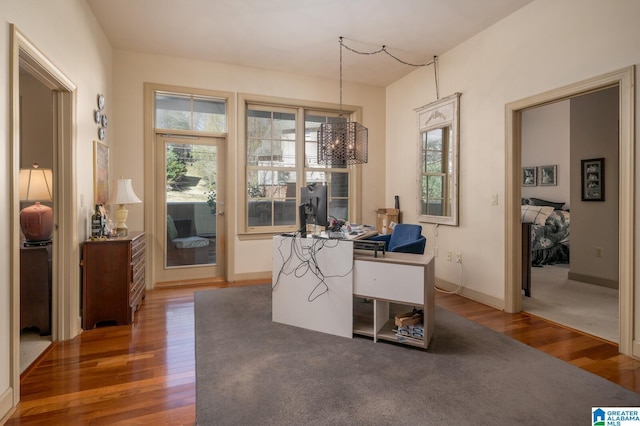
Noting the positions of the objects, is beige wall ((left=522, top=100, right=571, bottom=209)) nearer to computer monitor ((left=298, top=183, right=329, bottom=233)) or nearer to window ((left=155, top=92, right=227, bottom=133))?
computer monitor ((left=298, top=183, right=329, bottom=233))

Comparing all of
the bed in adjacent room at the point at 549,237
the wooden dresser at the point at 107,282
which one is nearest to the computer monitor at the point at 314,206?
the wooden dresser at the point at 107,282

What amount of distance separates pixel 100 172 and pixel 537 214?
22.2 ft

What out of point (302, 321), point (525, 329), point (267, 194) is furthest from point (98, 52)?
point (525, 329)

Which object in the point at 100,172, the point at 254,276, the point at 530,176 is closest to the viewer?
the point at 100,172

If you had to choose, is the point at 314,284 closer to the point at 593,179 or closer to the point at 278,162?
the point at 278,162

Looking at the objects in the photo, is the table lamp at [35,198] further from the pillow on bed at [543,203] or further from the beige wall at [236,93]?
the pillow on bed at [543,203]

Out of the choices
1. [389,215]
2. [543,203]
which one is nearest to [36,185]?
[389,215]

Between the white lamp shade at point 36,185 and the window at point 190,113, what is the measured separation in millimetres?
1890

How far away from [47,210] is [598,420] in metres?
4.32

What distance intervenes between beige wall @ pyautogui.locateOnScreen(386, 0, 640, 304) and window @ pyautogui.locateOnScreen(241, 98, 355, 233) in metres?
1.61

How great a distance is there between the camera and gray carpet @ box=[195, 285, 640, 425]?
1.91 metres

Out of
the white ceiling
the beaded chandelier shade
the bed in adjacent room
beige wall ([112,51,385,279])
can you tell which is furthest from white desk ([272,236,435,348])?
the bed in adjacent room

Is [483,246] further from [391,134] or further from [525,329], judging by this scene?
[391,134]

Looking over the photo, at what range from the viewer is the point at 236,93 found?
503cm
